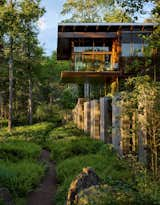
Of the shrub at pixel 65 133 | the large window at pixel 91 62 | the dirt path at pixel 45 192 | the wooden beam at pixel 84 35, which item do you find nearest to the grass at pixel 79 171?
the dirt path at pixel 45 192

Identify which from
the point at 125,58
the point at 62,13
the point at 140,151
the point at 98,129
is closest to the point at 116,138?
the point at 140,151

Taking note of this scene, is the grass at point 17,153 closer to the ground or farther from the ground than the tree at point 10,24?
closer to the ground

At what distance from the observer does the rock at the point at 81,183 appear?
31.0 feet

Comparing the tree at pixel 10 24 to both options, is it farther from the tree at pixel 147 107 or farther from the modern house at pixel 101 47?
the tree at pixel 147 107

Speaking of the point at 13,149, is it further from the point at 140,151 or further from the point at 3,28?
the point at 3,28

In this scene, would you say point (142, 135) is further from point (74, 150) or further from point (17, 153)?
point (17, 153)

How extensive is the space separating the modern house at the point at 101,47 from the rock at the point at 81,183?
78.6ft

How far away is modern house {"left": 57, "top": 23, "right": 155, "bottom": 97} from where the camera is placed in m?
34.3

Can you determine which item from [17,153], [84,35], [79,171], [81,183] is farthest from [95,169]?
[84,35]

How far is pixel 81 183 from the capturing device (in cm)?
967

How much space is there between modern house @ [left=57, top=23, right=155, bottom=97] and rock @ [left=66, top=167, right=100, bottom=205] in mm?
23958

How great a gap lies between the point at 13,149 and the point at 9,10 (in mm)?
21049

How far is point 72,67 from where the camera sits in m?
34.9

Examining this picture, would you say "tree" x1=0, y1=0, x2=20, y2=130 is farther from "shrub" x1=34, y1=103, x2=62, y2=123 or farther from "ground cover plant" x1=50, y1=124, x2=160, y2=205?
"ground cover plant" x1=50, y1=124, x2=160, y2=205
